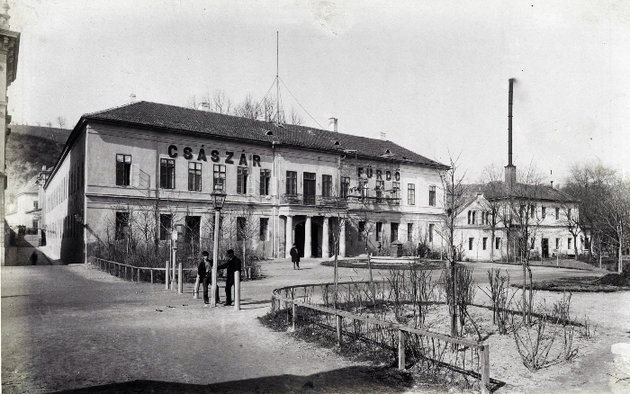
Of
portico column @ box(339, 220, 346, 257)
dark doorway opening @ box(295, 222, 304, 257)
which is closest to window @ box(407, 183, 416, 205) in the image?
portico column @ box(339, 220, 346, 257)

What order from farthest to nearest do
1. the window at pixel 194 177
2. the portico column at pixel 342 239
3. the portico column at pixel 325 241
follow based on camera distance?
1. the portico column at pixel 342 239
2. the portico column at pixel 325 241
3. the window at pixel 194 177

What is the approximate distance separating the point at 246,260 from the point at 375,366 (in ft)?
51.2

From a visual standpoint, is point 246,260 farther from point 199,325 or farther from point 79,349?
point 79,349

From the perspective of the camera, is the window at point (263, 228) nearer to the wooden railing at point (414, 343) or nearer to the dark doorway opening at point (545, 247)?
the wooden railing at point (414, 343)

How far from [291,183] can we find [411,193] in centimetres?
1397

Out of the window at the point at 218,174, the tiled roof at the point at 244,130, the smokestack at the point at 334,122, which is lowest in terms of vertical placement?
the window at the point at 218,174

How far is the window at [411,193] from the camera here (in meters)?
46.3

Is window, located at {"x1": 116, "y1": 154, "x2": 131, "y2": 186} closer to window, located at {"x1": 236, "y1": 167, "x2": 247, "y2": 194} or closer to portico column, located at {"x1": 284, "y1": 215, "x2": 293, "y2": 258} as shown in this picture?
window, located at {"x1": 236, "y1": 167, "x2": 247, "y2": 194}

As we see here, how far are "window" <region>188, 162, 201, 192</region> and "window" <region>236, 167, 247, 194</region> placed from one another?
308 centimetres

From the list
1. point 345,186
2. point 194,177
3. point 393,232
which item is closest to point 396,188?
point 393,232

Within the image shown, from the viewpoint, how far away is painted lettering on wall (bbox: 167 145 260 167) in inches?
1290

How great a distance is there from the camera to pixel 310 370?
23.7 ft

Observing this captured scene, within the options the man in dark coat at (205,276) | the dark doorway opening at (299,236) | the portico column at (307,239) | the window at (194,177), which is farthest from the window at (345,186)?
the man in dark coat at (205,276)

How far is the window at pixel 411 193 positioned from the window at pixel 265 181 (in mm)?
15512
